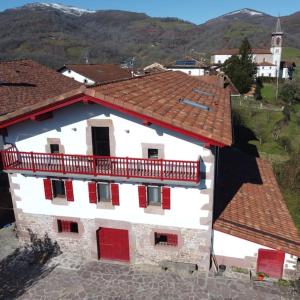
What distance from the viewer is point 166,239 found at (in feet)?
58.8

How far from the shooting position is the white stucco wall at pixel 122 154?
52.5ft

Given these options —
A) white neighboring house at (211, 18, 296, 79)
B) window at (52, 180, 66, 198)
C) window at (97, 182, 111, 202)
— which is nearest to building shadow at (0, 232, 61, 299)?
window at (52, 180, 66, 198)

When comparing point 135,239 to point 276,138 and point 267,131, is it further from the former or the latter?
point 267,131

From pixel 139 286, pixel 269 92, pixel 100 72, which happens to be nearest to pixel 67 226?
pixel 139 286

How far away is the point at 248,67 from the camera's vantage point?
72.1 metres

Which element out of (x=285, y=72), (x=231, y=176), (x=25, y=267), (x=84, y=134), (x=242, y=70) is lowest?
(x=25, y=267)

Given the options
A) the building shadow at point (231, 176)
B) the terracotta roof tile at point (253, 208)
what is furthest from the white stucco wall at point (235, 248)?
the building shadow at point (231, 176)

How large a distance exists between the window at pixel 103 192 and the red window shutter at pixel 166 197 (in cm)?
283

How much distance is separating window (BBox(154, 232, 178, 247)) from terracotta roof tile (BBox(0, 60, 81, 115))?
1322 cm

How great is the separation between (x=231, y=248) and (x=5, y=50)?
132241 millimetres

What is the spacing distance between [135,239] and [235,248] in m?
5.02

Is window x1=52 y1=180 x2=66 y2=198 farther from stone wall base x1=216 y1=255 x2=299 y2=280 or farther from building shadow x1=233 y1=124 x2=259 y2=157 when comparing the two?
building shadow x1=233 y1=124 x2=259 y2=157

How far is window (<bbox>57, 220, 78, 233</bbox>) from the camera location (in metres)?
18.7

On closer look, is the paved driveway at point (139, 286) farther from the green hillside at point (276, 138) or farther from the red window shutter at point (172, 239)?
the green hillside at point (276, 138)
